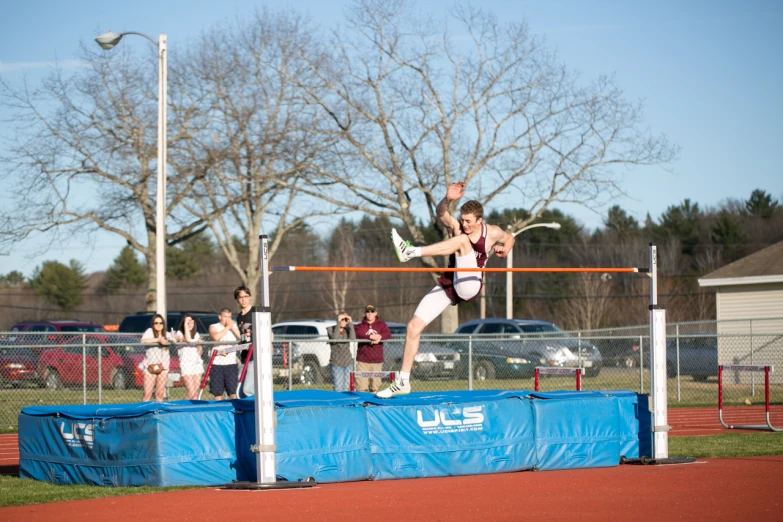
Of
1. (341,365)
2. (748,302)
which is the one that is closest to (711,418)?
(341,365)

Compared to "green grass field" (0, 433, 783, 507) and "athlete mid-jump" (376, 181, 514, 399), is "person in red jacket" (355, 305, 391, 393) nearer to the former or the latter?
"green grass field" (0, 433, 783, 507)

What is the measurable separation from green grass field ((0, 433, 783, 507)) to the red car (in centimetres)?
737

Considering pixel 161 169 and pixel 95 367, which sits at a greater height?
pixel 161 169

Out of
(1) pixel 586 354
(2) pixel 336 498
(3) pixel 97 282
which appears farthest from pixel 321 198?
(3) pixel 97 282

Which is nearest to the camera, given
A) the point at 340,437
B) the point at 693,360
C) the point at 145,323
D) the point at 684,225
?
the point at 340,437

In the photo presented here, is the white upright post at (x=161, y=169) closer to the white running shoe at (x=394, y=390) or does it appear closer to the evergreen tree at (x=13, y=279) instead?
the white running shoe at (x=394, y=390)

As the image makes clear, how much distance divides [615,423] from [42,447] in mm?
5909

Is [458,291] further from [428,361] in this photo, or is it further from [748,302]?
[748,302]

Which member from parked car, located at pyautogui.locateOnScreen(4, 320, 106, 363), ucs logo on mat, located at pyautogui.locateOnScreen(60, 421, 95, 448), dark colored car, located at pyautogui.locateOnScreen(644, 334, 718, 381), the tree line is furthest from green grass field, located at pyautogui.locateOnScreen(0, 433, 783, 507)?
the tree line

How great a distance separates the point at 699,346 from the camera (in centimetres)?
2412

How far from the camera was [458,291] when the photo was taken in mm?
9172

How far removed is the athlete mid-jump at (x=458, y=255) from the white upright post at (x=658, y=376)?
180cm

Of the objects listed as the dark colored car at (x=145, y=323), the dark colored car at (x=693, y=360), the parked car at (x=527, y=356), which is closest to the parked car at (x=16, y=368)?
the dark colored car at (x=145, y=323)

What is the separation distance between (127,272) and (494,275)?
118ft
